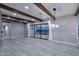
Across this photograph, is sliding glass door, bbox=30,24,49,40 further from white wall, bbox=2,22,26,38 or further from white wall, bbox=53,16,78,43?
white wall, bbox=53,16,78,43

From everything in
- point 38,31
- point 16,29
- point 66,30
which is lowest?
point 38,31

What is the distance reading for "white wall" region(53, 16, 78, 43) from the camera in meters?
7.62

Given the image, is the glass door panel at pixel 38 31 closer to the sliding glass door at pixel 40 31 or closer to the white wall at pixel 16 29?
the sliding glass door at pixel 40 31

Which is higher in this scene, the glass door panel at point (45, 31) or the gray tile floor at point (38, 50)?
the glass door panel at point (45, 31)

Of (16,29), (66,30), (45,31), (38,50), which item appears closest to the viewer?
(38,50)

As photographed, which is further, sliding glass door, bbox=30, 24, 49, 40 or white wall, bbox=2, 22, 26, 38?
white wall, bbox=2, 22, 26, 38

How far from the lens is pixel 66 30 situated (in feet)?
26.9

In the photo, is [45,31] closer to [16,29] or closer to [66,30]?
[66,30]

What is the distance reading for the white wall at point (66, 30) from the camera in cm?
762

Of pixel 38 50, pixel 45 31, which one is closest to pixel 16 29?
pixel 45 31

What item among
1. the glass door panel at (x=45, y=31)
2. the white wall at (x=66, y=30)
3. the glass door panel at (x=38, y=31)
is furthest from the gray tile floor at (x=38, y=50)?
the glass door panel at (x=38, y=31)

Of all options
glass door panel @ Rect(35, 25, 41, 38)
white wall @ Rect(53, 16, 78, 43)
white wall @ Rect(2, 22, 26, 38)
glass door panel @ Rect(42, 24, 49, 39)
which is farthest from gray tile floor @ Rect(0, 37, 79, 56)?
white wall @ Rect(2, 22, 26, 38)

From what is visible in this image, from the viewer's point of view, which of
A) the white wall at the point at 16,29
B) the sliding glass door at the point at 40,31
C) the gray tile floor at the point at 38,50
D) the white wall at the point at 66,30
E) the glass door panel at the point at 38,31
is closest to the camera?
the gray tile floor at the point at 38,50

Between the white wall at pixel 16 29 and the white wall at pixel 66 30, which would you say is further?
the white wall at pixel 16 29
